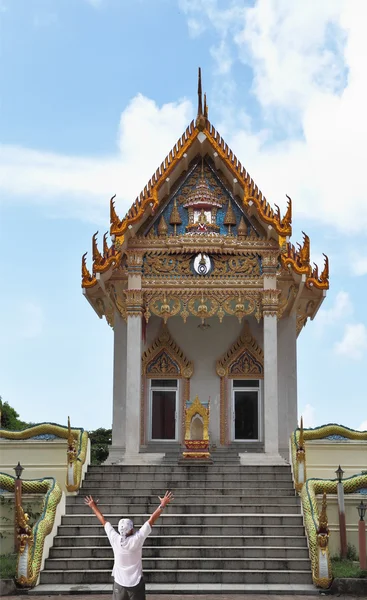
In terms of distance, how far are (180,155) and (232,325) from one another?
3.84 metres

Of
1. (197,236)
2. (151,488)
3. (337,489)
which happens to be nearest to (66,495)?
(151,488)

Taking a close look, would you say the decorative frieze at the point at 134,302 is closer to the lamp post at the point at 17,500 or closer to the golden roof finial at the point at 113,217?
the golden roof finial at the point at 113,217

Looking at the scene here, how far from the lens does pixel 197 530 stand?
40.3 ft

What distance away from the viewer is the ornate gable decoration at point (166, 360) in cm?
1764

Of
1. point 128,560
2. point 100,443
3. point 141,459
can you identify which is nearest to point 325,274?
point 141,459

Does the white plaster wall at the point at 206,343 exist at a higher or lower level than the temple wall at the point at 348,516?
higher

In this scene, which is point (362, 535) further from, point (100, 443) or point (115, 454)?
point (100, 443)

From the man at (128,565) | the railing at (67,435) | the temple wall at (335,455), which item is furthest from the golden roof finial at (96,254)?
the man at (128,565)

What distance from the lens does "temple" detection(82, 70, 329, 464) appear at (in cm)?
1577

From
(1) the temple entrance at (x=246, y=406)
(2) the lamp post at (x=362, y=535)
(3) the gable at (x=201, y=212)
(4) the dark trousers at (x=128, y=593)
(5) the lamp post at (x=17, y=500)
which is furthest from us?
(1) the temple entrance at (x=246, y=406)

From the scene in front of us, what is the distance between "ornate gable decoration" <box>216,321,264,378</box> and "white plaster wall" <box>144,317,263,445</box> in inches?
4.6

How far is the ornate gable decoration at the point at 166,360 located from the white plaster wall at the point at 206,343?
13 cm

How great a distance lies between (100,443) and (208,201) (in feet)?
42.3

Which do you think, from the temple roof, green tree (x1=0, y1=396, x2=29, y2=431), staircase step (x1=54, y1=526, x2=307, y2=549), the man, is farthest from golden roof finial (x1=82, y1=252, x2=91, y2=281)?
green tree (x1=0, y1=396, x2=29, y2=431)
